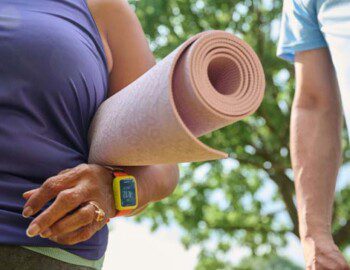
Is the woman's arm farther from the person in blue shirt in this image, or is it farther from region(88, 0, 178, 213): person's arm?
the person in blue shirt

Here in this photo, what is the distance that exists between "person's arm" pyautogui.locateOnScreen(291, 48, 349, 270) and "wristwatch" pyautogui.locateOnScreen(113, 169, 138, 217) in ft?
4.40

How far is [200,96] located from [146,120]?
110 millimetres

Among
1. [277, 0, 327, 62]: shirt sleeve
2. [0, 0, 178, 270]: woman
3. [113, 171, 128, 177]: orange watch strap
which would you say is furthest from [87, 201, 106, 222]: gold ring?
[277, 0, 327, 62]: shirt sleeve

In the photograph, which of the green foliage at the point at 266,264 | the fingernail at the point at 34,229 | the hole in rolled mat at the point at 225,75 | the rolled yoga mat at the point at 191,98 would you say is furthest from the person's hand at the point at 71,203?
the green foliage at the point at 266,264

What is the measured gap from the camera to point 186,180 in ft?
36.6

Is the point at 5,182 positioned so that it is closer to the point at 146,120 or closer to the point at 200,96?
the point at 146,120

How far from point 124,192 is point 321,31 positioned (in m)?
1.59

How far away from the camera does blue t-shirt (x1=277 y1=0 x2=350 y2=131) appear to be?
8.00 feet

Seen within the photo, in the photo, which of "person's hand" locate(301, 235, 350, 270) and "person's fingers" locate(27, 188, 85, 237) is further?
"person's hand" locate(301, 235, 350, 270)

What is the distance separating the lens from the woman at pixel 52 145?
123 cm

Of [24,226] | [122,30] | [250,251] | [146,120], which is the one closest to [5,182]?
[24,226]

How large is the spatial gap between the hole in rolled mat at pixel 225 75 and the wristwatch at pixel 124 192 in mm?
332

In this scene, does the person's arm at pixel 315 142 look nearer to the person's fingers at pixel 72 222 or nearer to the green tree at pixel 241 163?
the person's fingers at pixel 72 222

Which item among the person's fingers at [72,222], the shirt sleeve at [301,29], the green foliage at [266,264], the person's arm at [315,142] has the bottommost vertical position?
the green foliage at [266,264]
